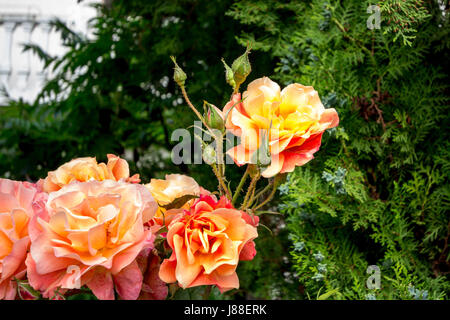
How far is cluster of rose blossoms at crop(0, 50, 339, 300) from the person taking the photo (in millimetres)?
370

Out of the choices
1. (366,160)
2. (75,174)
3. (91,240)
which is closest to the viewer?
(91,240)

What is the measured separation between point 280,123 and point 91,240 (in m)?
0.19

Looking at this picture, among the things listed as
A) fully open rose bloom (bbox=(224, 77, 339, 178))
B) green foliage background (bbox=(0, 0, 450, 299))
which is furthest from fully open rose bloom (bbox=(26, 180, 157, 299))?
green foliage background (bbox=(0, 0, 450, 299))

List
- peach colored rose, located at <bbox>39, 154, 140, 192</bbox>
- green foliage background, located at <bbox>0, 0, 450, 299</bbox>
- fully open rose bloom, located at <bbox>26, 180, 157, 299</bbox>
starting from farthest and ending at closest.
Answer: green foliage background, located at <bbox>0, 0, 450, 299</bbox>
peach colored rose, located at <bbox>39, 154, 140, 192</bbox>
fully open rose bloom, located at <bbox>26, 180, 157, 299</bbox>

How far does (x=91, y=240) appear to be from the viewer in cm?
37

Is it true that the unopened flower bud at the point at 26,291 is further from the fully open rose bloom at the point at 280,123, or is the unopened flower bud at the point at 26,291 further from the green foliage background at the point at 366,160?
the green foliage background at the point at 366,160

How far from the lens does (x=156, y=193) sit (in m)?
0.46

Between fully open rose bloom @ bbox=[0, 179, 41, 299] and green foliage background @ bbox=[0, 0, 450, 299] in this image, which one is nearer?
fully open rose bloom @ bbox=[0, 179, 41, 299]

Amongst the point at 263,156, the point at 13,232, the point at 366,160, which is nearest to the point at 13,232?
the point at 13,232

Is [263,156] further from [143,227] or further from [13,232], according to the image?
[13,232]

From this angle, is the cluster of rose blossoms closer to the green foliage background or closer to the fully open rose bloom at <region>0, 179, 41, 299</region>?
the fully open rose bloom at <region>0, 179, 41, 299</region>

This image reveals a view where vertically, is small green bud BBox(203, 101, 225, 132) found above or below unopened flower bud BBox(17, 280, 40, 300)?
above
